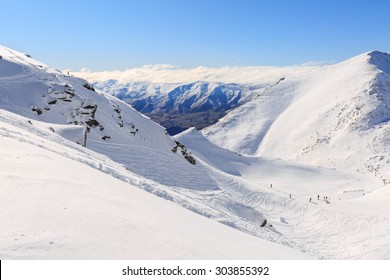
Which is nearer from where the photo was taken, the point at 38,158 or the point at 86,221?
the point at 86,221

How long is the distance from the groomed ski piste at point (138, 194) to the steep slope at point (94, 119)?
0.23 m

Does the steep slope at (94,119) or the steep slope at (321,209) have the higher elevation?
the steep slope at (94,119)

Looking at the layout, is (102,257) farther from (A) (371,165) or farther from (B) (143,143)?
(A) (371,165)

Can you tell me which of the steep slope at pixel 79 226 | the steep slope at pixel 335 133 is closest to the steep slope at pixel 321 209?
the steep slope at pixel 79 226

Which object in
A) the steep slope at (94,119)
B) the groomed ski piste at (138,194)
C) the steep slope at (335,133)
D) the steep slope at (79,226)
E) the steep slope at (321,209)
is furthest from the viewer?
the steep slope at (335,133)

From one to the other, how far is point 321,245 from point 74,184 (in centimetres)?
2559

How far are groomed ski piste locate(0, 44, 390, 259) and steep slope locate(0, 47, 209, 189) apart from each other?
0.74ft

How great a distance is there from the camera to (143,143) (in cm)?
5091

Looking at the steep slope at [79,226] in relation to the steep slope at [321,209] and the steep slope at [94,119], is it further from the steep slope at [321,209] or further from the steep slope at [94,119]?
the steep slope at [94,119]

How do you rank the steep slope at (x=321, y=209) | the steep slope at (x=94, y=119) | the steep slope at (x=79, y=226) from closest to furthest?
the steep slope at (x=79, y=226), the steep slope at (x=321, y=209), the steep slope at (x=94, y=119)

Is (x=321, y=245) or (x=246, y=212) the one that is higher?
(x=246, y=212)

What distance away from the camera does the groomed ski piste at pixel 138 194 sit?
7.92 metres
